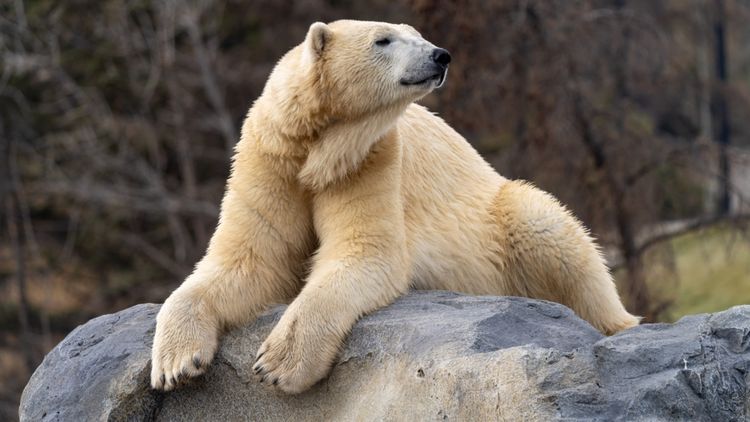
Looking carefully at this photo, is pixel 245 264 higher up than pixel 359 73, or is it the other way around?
pixel 359 73

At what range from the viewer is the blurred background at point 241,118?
10938mm

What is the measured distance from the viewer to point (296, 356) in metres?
4.43

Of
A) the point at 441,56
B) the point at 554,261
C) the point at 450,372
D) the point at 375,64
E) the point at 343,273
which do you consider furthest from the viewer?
the point at 554,261

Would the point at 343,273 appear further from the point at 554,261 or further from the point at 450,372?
the point at 554,261

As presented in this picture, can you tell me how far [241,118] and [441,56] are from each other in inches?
536

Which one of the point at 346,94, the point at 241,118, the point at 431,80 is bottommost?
the point at 241,118

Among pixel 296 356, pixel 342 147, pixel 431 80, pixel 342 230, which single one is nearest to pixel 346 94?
pixel 342 147

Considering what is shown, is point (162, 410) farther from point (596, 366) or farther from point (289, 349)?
point (596, 366)

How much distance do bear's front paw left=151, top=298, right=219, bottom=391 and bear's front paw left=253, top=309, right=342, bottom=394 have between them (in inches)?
11.1

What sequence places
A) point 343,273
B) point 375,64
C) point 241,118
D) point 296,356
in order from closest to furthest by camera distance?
point 296,356 → point 343,273 → point 375,64 → point 241,118

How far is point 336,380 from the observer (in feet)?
14.9

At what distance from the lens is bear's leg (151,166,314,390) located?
185 inches

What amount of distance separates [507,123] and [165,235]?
25.2ft

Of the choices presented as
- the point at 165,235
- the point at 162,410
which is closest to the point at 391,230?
the point at 162,410
